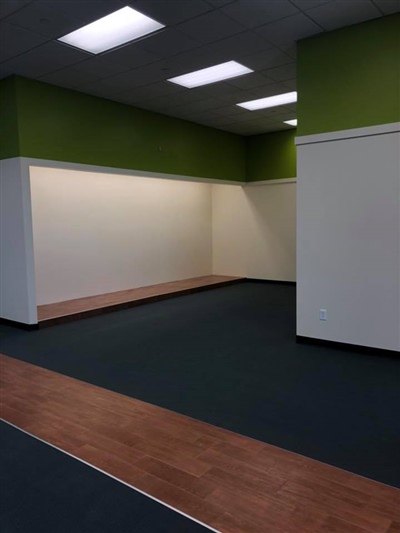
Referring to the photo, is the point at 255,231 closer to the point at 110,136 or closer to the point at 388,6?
the point at 110,136

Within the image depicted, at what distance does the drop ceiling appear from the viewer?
12.8ft

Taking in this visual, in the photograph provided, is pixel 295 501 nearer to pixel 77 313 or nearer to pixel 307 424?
pixel 307 424

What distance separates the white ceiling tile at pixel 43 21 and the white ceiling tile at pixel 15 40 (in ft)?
0.33

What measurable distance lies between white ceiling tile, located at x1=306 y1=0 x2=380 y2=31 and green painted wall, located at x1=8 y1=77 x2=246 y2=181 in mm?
3627

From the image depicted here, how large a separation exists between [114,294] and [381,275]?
5.10 m

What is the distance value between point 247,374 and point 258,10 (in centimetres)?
342

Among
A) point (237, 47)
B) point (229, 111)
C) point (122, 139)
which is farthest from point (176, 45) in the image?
point (229, 111)

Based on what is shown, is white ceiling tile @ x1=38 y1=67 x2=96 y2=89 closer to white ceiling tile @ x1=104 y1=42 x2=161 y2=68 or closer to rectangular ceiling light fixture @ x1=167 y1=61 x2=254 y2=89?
white ceiling tile @ x1=104 y1=42 x2=161 y2=68

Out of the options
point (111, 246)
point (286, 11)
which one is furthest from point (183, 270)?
point (286, 11)

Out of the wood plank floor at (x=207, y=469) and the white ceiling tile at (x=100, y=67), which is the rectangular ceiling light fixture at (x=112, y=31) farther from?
the wood plank floor at (x=207, y=469)

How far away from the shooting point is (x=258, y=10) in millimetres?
3984

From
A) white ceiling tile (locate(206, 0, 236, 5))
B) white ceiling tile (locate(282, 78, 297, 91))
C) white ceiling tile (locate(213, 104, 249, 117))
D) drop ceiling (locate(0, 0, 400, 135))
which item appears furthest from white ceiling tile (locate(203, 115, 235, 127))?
white ceiling tile (locate(206, 0, 236, 5))

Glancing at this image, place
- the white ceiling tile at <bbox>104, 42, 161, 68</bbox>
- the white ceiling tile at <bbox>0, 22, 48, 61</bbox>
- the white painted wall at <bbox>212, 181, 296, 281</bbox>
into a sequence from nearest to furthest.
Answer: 1. the white ceiling tile at <bbox>0, 22, 48, 61</bbox>
2. the white ceiling tile at <bbox>104, 42, 161, 68</bbox>
3. the white painted wall at <bbox>212, 181, 296, 281</bbox>

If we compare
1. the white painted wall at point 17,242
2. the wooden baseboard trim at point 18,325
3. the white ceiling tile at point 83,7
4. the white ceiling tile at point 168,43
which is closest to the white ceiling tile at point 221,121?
the white ceiling tile at point 168,43
